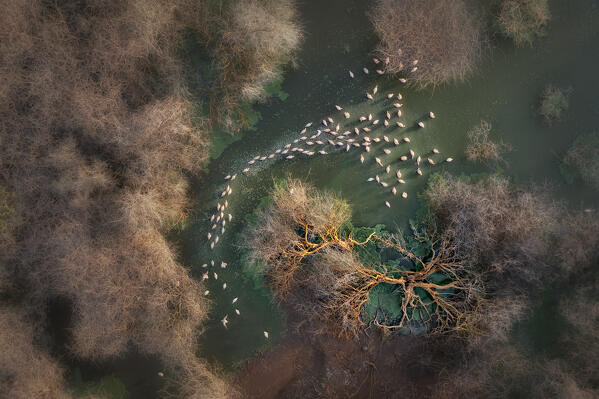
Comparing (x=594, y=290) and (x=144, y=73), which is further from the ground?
(x=144, y=73)

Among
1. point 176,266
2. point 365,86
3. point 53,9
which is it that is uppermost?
point 53,9

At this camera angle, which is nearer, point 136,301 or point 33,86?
point 33,86

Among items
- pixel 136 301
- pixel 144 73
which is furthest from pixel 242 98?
pixel 136 301

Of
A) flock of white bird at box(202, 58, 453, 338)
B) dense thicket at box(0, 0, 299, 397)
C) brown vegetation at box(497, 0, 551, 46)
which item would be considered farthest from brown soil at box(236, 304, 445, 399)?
brown vegetation at box(497, 0, 551, 46)

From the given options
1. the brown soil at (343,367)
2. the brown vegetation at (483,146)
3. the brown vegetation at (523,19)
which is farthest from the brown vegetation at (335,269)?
the brown vegetation at (523,19)

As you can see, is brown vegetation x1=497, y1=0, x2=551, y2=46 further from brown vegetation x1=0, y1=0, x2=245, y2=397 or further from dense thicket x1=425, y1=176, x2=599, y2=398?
brown vegetation x1=0, y1=0, x2=245, y2=397

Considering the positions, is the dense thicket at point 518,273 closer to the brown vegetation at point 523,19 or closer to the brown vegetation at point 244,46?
the brown vegetation at point 523,19

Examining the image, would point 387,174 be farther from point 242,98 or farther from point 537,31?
point 537,31
